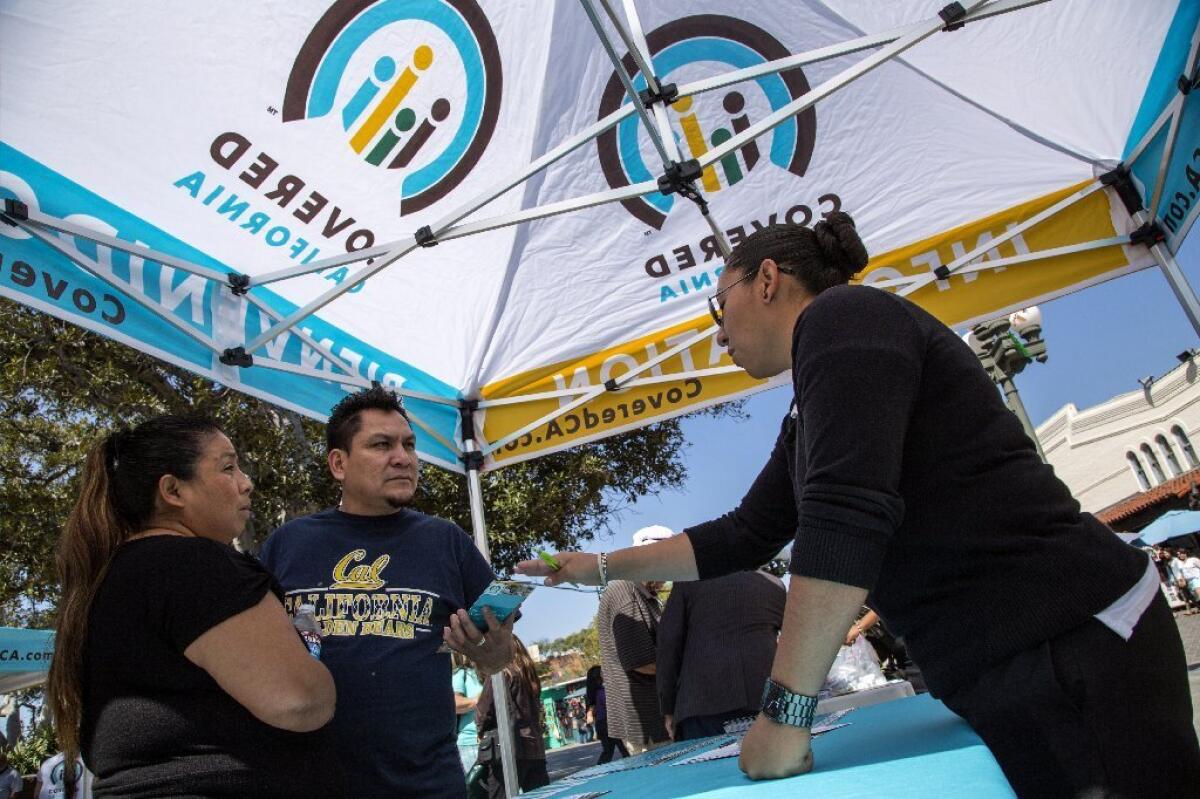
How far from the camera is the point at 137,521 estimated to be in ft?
5.92

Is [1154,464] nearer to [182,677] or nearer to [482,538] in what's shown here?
[482,538]

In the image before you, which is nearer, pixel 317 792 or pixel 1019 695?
pixel 1019 695

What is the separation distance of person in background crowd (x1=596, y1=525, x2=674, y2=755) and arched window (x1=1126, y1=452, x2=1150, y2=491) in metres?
35.2

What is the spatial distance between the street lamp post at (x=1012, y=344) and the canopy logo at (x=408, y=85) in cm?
426

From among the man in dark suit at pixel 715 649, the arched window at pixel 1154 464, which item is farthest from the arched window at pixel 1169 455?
the man in dark suit at pixel 715 649

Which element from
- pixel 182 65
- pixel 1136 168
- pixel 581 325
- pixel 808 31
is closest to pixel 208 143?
pixel 182 65

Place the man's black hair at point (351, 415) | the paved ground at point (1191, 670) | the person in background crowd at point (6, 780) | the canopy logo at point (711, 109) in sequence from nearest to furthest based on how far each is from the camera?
the man's black hair at point (351, 415), the canopy logo at point (711, 109), the paved ground at point (1191, 670), the person in background crowd at point (6, 780)

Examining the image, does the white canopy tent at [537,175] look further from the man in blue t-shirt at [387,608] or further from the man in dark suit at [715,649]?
the man in blue t-shirt at [387,608]

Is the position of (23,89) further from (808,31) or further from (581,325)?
(808,31)

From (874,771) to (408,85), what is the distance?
3.66 meters

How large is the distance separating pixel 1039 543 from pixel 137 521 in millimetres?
1750

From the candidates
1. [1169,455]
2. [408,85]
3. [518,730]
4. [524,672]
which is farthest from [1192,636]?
[1169,455]

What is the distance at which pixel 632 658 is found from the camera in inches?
194

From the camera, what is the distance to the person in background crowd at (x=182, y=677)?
147cm
